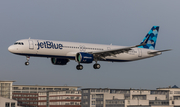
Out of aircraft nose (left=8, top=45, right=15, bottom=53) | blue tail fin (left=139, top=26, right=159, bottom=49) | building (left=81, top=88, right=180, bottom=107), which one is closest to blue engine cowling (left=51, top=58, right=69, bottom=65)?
aircraft nose (left=8, top=45, right=15, bottom=53)

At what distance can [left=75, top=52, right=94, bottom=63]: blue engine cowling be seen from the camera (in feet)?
260

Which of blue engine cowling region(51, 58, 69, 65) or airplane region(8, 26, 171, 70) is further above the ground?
airplane region(8, 26, 171, 70)

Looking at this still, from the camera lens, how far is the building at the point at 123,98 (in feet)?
438

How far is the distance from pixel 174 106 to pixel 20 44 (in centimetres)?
7865

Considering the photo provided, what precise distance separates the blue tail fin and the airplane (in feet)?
0.96

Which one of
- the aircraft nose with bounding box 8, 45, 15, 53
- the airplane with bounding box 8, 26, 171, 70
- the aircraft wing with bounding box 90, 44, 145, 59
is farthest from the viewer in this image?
the aircraft wing with bounding box 90, 44, 145, 59

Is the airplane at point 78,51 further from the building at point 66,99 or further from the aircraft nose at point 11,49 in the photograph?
the building at point 66,99

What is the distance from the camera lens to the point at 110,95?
136 meters

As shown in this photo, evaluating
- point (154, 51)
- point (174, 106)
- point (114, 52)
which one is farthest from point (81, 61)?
point (174, 106)

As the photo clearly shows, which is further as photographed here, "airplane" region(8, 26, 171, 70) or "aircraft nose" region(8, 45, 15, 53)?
"airplane" region(8, 26, 171, 70)

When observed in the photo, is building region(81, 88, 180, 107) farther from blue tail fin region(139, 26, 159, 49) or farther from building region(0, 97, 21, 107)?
blue tail fin region(139, 26, 159, 49)

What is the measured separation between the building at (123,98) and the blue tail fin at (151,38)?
37.1 metres

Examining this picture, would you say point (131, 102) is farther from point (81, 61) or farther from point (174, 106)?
point (81, 61)

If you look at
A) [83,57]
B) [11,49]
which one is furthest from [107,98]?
[11,49]
